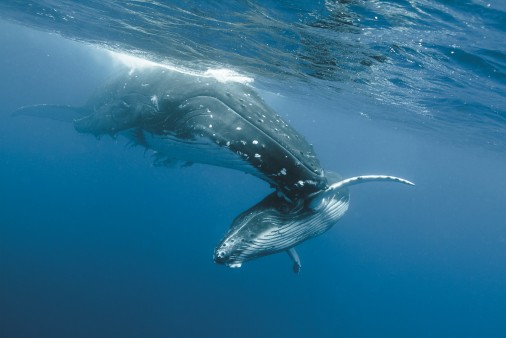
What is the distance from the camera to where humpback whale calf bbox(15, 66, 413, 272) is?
4.62 m

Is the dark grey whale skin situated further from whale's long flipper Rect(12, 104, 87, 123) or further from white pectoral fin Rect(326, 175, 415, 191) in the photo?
whale's long flipper Rect(12, 104, 87, 123)

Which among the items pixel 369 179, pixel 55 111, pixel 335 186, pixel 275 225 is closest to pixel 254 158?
pixel 275 225

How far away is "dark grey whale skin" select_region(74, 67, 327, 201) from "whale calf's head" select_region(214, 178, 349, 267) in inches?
7.9

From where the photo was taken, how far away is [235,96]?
607 centimetres

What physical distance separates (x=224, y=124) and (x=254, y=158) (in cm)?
74

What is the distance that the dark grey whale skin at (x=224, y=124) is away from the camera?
488 cm

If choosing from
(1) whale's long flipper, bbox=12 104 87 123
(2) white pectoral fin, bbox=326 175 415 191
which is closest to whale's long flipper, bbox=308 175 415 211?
(2) white pectoral fin, bbox=326 175 415 191

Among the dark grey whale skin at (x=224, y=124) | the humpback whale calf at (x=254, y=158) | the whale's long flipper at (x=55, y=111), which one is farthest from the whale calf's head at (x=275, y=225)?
the whale's long flipper at (x=55, y=111)

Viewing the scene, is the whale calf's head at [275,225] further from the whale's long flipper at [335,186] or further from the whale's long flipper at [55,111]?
the whale's long flipper at [55,111]

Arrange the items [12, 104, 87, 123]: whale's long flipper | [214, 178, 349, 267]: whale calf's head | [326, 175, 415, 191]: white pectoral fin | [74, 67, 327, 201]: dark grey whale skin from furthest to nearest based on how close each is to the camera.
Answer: [12, 104, 87, 123]: whale's long flipper → [74, 67, 327, 201]: dark grey whale skin → [326, 175, 415, 191]: white pectoral fin → [214, 178, 349, 267]: whale calf's head

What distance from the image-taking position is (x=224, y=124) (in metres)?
5.20

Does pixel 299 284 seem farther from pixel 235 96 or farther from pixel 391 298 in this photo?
pixel 391 298

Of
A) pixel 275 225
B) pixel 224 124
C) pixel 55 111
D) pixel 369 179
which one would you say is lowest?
pixel 55 111

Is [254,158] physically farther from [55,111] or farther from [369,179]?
[55,111]
